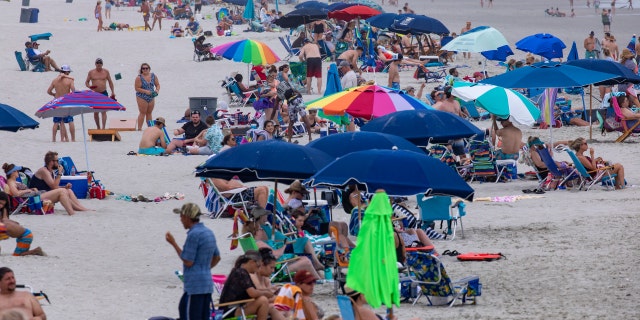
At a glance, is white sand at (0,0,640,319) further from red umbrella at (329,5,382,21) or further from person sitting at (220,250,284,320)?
red umbrella at (329,5,382,21)

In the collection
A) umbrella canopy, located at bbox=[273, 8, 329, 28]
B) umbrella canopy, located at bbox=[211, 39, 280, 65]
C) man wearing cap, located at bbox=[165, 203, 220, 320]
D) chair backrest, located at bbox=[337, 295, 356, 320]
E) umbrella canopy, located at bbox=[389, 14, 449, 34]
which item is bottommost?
chair backrest, located at bbox=[337, 295, 356, 320]

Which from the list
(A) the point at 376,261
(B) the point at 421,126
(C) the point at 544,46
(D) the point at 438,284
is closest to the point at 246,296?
(A) the point at 376,261

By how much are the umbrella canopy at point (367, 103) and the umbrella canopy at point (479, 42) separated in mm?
12797

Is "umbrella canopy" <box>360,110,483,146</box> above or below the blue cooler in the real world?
above

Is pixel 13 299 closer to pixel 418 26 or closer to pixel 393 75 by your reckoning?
pixel 393 75

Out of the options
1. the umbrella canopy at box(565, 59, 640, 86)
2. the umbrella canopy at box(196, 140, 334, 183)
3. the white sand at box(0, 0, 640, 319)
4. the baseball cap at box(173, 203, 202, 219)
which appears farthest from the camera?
the umbrella canopy at box(565, 59, 640, 86)

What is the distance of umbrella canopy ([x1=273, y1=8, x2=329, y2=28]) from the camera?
3472 centimetres

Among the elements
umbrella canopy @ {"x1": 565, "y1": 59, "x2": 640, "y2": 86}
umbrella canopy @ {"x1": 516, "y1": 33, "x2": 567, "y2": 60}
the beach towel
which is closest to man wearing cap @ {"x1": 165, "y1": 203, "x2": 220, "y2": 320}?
the beach towel

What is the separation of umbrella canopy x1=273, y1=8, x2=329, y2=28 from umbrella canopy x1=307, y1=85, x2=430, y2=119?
19893 millimetres

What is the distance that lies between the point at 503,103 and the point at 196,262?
30.1 feet

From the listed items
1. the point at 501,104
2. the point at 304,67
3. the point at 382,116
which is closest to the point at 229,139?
the point at 382,116

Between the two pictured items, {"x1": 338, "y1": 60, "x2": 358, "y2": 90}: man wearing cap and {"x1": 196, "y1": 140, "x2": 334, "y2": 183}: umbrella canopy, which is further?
{"x1": 338, "y1": 60, "x2": 358, "y2": 90}: man wearing cap

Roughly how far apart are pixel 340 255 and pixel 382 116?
12.9 feet

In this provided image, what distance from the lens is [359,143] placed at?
12023 mm
